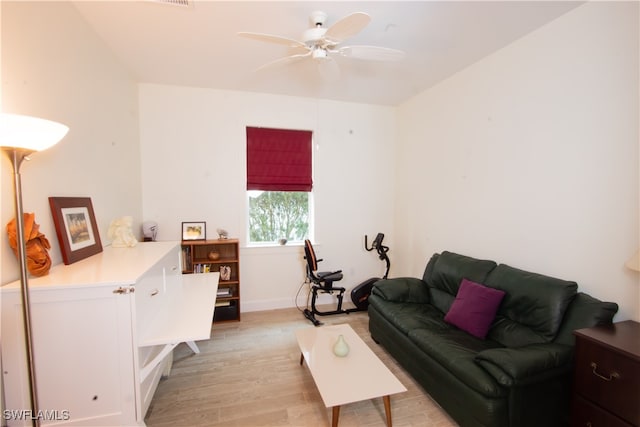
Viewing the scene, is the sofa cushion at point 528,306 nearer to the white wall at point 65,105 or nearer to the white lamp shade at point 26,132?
the white lamp shade at point 26,132

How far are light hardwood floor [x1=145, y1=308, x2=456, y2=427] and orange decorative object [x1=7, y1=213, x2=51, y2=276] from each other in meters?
1.28

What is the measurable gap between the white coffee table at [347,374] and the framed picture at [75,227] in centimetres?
184

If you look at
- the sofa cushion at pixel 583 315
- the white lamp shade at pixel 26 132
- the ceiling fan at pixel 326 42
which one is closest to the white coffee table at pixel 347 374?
the sofa cushion at pixel 583 315

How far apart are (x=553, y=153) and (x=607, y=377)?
1595 mm

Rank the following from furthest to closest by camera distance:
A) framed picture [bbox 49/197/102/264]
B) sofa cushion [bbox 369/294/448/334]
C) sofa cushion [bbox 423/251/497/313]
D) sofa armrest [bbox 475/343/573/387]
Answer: sofa cushion [bbox 423/251/497/313] → sofa cushion [bbox 369/294/448/334] → framed picture [bbox 49/197/102/264] → sofa armrest [bbox 475/343/573/387]

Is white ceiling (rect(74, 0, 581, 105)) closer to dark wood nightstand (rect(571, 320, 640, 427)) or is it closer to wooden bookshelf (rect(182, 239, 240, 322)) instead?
wooden bookshelf (rect(182, 239, 240, 322))

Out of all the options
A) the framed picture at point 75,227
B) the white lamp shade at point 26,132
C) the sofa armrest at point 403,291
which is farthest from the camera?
the sofa armrest at point 403,291

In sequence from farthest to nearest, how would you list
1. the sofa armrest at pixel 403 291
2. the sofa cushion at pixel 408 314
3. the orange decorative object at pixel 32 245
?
1. the sofa armrest at pixel 403 291
2. the sofa cushion at pixel 408 314
3. the orange decorative object at pixel 32 245

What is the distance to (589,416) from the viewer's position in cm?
156

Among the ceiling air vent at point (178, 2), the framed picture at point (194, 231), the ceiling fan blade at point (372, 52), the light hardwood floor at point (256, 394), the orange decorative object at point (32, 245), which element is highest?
the ceiling air vent at point (178, 2)

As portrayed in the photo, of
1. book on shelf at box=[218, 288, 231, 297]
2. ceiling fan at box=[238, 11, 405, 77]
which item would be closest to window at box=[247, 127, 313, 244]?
book on shelf at box=[218, 288, 231, 297]

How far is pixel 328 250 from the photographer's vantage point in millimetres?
4137

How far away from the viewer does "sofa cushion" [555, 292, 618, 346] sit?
177 centimetres

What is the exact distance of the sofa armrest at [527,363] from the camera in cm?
162
